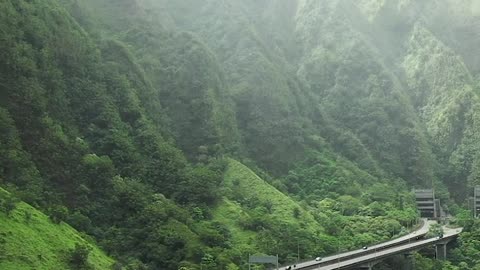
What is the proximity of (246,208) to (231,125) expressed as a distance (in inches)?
1162

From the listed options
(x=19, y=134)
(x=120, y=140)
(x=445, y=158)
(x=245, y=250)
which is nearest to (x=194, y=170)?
(x=120, y=140)

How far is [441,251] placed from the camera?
95125mm

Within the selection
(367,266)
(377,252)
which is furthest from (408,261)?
(367,266)

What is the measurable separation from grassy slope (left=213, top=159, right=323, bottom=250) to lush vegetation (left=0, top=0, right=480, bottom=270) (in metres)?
0.35

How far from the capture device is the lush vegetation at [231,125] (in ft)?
226

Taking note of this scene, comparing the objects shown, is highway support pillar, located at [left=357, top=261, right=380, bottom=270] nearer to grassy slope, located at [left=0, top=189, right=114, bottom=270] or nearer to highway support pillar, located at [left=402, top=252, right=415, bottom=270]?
highway support pillar, located at [left=402, top=252, right=415, bottom=270]

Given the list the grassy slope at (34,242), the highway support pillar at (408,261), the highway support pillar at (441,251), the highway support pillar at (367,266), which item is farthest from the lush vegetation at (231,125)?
the highway support pillar at (367,266)

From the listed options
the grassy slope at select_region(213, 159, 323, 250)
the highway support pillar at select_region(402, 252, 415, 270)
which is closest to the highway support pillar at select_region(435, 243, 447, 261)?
the highway support pillar at select_region(402, 252, 415, 270)

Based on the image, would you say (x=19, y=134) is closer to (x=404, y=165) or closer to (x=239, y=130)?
(x=239, y=130)

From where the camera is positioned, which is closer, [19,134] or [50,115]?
[19,134]

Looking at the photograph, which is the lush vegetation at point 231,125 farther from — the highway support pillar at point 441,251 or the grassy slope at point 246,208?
the highway support pillar at point 441,251

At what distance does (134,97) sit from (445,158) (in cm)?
8998

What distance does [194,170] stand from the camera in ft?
279

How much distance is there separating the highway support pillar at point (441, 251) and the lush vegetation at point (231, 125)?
6.76 ft
